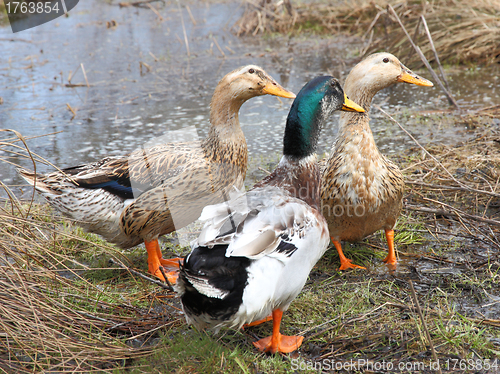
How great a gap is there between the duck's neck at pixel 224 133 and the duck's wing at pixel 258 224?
0.81 metres

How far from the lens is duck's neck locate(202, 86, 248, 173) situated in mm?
3447

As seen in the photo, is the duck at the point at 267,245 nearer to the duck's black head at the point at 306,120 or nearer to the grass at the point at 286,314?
the duck's black head at the point at 306,120

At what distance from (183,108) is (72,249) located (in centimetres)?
319

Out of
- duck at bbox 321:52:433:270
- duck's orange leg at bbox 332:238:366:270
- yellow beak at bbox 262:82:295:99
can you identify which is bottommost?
duck's orange leg at bbox 332:238:366:270

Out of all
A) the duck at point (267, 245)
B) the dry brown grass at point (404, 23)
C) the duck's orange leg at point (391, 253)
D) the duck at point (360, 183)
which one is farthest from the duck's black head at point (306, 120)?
the dry brown grass at point (404, 23)

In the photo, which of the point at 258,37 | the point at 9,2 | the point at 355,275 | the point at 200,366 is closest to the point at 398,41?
the point at 258,37

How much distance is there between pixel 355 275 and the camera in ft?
10.7

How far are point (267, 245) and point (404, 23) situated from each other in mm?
6856

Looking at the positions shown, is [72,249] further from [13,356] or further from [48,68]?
[48,68]

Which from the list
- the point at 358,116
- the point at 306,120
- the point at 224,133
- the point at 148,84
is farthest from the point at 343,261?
the point at 148,84

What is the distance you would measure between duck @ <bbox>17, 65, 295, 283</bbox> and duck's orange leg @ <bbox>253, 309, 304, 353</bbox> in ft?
3.45

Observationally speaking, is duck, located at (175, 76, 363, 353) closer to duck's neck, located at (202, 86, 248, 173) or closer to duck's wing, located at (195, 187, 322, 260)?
duck's wing, located at (195, 187, 322, 260)

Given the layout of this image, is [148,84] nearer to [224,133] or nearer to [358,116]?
[224,133]

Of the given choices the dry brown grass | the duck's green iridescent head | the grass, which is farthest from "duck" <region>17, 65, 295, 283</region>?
the dry brown grass
